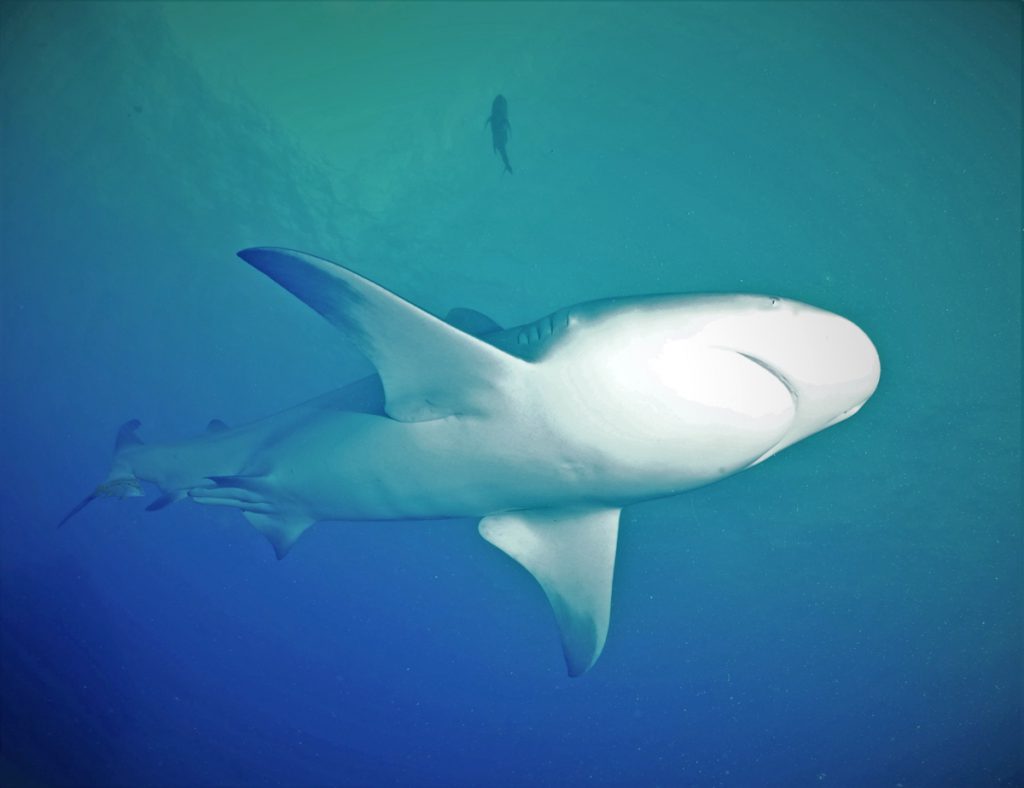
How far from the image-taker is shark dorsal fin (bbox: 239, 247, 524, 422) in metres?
2.26

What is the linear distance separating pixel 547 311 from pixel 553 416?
12.0m

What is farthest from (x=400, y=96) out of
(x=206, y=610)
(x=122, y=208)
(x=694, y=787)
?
(x=206, y=610)

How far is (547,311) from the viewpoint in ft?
46.9

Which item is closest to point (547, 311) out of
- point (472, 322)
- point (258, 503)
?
point (472, 322)

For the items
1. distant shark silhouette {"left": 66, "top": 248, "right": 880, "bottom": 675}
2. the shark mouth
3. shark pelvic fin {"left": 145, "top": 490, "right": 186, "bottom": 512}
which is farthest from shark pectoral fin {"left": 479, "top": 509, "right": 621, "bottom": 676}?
shark pelvic fin {"left": 145, "top": 490, "right": 186, "bottom": 512}

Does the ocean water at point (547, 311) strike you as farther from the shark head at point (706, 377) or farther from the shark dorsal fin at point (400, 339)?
the shark dorsal fin at point (400, 339)

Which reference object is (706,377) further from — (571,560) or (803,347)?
(571,560)

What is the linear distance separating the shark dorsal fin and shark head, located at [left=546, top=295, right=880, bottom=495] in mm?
382

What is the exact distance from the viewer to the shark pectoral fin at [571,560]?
11.4 ft

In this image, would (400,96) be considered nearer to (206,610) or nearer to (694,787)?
(694,787)

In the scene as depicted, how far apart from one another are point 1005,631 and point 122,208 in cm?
3238

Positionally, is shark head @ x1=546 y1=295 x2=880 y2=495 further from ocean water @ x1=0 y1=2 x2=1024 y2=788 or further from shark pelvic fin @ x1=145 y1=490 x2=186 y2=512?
shark pelvic fin @ x1=145 y1=490 x2=186 y2=512

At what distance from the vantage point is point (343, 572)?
100 ft

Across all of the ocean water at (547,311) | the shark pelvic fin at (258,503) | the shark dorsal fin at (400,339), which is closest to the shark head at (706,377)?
the shark dorsal fin at (400,339)
